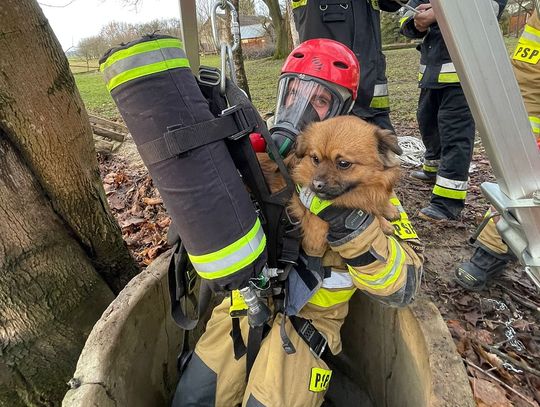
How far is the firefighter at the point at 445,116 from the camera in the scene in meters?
3.41

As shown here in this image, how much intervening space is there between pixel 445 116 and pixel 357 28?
1.08 meters

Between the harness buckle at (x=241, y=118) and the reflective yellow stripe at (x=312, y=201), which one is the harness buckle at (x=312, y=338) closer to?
the reflective yellow stripe at (x=312, y=201)

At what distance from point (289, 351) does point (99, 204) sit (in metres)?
1.45

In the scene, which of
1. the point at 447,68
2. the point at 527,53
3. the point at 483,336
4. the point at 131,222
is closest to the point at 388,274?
the point at 483,336

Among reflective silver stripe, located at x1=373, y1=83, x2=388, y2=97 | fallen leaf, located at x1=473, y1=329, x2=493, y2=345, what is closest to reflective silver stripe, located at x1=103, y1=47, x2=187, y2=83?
fallen leaf, located at x1=473, y1=329, x2=493, y2=345

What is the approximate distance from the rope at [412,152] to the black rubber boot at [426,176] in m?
0.42

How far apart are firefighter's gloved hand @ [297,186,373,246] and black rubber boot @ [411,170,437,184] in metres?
3.11

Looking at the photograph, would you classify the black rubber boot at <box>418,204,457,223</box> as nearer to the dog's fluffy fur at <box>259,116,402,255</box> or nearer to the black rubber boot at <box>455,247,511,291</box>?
the black rubber boot at <box>455,247,511,291</box>

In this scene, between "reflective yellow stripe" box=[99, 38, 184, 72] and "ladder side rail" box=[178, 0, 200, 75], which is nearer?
"reflective yellow stripe" box=[99, 38, 184, 72]

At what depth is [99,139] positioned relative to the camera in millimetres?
6145

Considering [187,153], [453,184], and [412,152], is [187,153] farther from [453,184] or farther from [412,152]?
[412,152]

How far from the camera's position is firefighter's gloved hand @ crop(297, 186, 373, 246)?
1714 mm

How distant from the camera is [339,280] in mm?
1998

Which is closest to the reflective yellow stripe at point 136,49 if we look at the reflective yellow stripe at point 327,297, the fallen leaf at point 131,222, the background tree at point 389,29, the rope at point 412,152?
the reflective yellow stripe at point 327,297
